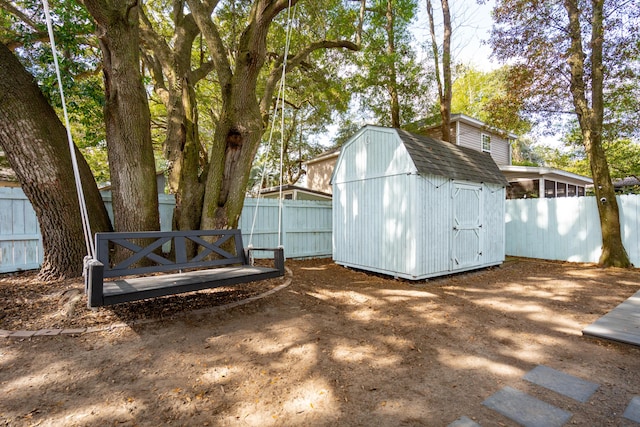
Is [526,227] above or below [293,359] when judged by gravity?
above

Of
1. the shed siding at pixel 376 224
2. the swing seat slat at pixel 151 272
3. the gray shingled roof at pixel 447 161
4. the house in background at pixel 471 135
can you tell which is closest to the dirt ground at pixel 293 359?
the swing seat slat at pixel 151 272

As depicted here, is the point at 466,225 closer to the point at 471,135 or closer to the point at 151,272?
the point at 151,272

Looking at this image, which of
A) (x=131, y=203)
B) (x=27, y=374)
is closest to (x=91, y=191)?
(x=131, y=203)

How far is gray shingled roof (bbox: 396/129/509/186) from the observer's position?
229 inches

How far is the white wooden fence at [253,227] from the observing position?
4.97 meters

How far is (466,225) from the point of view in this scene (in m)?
6.54

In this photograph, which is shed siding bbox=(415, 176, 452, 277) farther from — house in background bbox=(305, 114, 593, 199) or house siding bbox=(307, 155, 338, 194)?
house siding bbox=(307, 155, 338, 194)

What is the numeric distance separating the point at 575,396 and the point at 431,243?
3796mm

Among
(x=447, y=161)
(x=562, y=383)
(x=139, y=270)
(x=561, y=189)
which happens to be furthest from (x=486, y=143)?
(x=139, y=270)

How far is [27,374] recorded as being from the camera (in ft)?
7.54

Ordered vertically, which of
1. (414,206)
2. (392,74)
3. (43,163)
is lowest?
(414,206)

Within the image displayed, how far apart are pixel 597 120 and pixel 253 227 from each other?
8399 mm

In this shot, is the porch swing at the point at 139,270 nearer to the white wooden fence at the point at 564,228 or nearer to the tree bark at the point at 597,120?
the tree bark at the point at 597,120

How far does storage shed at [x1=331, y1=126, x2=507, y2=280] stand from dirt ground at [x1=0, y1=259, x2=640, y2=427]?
5.08 ft
